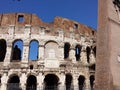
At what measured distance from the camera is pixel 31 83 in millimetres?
25016

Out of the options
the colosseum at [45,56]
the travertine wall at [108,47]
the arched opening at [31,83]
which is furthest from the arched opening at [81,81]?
the travertine wall at [108,47]

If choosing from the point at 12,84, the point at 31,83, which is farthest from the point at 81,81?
the point at 12,84

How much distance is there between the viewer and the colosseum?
2322 cm

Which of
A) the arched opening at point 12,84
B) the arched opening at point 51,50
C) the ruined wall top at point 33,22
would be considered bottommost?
the arched opening at point 12,84

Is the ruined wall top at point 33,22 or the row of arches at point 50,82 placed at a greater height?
the ruined wall top at point 33,22

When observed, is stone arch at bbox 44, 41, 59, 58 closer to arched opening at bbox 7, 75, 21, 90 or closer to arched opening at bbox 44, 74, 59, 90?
arched opening at bbox 44, 74, 59, 90

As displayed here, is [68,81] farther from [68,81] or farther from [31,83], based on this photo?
[31,83]

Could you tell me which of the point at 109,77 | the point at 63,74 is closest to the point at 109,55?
the point at 109,77

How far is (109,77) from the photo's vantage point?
11875mm

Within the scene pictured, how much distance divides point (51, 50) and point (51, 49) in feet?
0.36

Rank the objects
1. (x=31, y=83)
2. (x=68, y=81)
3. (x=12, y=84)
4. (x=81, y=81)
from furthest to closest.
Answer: (x=81, y=81) → (x=31, y=83) → (x=68, y=81) → (x=12, y=84)

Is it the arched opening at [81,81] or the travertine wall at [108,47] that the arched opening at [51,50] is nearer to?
the arched opening at [81,81]

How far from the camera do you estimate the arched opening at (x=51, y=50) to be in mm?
24250

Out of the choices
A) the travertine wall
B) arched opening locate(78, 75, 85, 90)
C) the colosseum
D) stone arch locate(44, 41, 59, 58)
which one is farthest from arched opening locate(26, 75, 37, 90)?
the travertine wall
